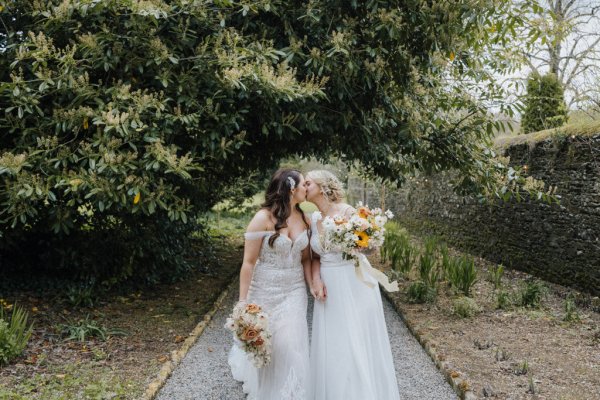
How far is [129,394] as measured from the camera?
440 centimetres

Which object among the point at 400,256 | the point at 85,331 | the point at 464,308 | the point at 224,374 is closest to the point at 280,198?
the point at 224,374

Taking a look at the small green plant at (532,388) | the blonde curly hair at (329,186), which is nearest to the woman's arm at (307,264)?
the blonde curly hair at (329,186)

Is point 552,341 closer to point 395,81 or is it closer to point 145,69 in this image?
point 395,81

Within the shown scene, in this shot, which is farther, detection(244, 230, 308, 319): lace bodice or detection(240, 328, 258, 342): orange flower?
detection(244, 230, 308, 319): lace bodice

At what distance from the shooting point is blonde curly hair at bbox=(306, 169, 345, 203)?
4.25m

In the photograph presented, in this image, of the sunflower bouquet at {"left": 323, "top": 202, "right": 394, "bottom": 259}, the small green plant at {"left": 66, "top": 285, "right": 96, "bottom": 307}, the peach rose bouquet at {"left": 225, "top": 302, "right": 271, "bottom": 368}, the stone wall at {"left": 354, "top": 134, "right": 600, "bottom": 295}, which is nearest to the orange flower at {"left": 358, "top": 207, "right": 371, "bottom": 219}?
the sunflower bouquet at {"left": 323, "top": 202, "right": 394, "bottom": 259}

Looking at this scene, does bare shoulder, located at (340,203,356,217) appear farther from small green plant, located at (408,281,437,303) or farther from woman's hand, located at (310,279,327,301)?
small green plant, located at (408,281,437,303)

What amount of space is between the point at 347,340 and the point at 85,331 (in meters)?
3.33

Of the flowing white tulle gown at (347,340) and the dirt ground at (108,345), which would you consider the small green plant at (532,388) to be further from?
the dirt ground at (108,345)

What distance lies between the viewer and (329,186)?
167 inches

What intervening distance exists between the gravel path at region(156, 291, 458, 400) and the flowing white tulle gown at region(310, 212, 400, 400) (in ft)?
2.42

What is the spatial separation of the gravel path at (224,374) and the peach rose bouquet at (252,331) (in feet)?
3.42

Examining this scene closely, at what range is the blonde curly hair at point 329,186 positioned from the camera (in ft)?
13.9

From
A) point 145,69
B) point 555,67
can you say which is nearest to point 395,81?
point 145,69
